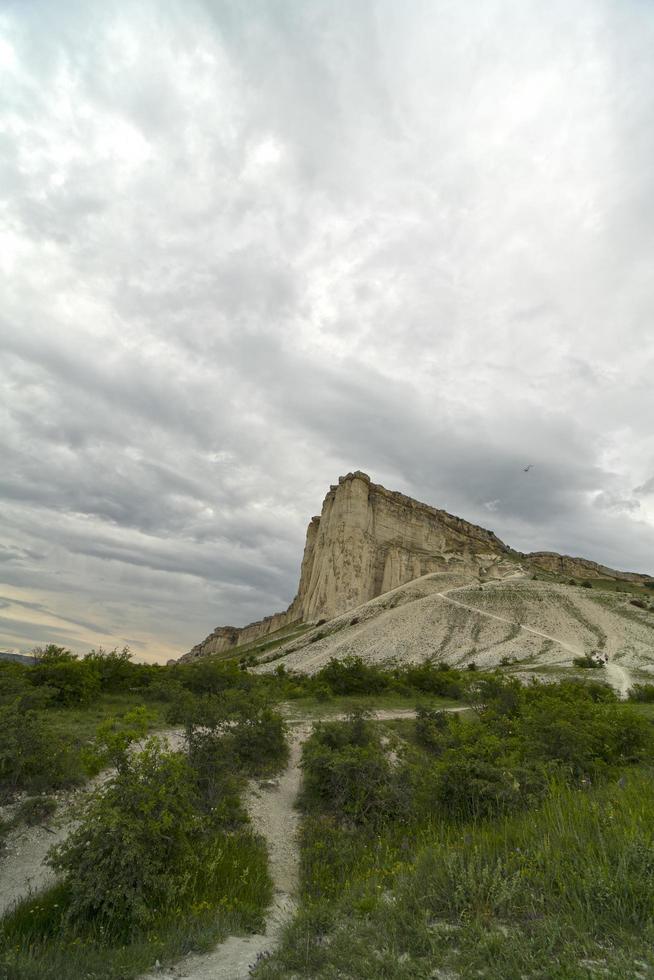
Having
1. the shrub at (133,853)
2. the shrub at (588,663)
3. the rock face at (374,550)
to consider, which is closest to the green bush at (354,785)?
the shrub at (133,853)

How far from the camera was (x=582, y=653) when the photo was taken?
46.3m

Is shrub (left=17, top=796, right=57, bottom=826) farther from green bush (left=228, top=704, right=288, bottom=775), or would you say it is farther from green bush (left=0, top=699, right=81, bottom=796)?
green bush (left=228, top=704, right=288, bottom=775)

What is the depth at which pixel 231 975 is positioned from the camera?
15.6ft

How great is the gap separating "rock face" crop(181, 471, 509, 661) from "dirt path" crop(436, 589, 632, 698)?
80.2 feet

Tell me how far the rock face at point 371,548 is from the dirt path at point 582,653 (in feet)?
80.2

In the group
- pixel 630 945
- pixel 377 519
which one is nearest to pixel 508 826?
pixel 630 945

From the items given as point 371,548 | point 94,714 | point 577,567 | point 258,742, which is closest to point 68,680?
point 94,714

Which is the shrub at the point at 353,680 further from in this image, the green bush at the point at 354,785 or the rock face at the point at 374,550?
the rock face at the point at 374,550

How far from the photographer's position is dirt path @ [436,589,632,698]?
32.7 metres

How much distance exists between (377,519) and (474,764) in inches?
3513

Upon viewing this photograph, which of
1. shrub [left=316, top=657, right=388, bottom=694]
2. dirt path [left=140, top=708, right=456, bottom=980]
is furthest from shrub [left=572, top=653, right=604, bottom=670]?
dirt path [left=140, top=708, right=456, bottom=980]

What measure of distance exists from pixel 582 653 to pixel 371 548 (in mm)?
51283

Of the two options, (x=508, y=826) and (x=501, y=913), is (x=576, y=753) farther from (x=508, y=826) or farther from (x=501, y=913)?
(x=501, y=913)

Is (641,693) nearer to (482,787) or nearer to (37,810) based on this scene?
(482,787)
